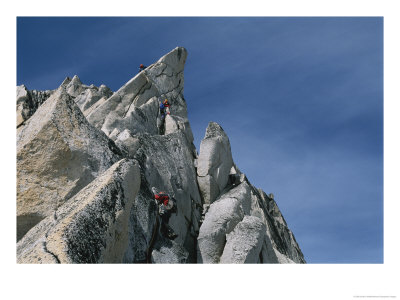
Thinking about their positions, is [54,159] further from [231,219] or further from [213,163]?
[213,163]

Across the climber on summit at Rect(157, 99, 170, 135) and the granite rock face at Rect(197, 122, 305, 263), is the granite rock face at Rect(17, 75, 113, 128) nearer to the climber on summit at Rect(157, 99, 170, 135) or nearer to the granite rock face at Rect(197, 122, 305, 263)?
the climber on summit at Rect(157, 99, 170, 135)

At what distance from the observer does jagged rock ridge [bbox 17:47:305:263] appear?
9.83 meters

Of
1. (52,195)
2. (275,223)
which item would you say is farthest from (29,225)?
(275,223)

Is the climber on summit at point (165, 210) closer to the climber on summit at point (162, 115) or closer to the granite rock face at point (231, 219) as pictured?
the granite rock face at point (231, 219)

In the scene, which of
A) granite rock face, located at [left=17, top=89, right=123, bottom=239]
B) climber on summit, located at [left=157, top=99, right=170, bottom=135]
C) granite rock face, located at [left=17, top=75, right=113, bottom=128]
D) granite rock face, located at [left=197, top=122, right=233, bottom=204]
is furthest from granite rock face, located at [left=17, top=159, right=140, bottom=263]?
climber on summit, located at [left=157, top=99, right=170, bottom=135]

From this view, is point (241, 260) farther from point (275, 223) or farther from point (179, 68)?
point (179, 68)

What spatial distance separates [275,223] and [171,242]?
40.1 feet

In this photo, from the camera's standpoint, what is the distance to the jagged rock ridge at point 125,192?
9828 millimetres

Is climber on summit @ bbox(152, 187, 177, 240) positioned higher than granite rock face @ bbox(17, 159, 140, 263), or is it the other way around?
climber on summit @ bbox(152, 187, 177, 240)

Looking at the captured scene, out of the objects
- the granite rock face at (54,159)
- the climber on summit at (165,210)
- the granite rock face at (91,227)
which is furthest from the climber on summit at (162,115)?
the granite rock face at (91,227)

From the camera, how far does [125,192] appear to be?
10766 mm

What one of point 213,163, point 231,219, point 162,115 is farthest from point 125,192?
point 162,115
